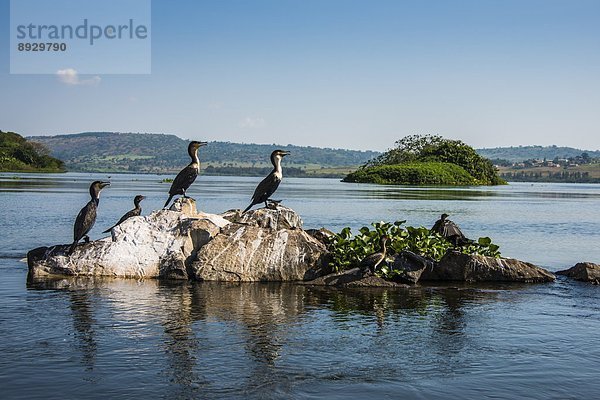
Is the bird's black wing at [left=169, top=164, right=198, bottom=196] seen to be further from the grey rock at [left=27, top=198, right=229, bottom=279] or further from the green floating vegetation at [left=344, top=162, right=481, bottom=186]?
the green floating vegetation at [left=344, top=162, right=481, bottom=186]

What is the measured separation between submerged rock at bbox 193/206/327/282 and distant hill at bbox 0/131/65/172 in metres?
142

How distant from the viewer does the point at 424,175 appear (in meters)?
118

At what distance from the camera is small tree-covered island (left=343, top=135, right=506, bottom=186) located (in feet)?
389

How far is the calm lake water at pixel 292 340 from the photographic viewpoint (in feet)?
30.3

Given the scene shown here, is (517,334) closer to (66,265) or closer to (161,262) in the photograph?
(161,262)

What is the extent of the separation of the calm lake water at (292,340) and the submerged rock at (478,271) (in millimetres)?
656

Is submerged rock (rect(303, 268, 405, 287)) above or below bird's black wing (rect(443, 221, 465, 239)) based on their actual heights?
below

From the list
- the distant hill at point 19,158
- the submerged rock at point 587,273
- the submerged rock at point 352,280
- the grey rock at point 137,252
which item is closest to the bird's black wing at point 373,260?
the submerged rock at point 352,280

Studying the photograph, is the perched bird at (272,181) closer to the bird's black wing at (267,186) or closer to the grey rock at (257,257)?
the bird's black wing at (267,186)

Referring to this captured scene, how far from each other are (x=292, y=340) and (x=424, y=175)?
10881 centimetres

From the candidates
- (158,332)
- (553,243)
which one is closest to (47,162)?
(553,243)

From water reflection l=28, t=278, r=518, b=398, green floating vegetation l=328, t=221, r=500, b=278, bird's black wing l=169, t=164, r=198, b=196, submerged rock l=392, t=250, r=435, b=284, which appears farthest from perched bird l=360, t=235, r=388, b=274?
bird's black wing l=169, t=164, r=198, b=196

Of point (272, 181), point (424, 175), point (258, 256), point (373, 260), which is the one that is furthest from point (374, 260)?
point (424, 175)

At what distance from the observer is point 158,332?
11805mm
